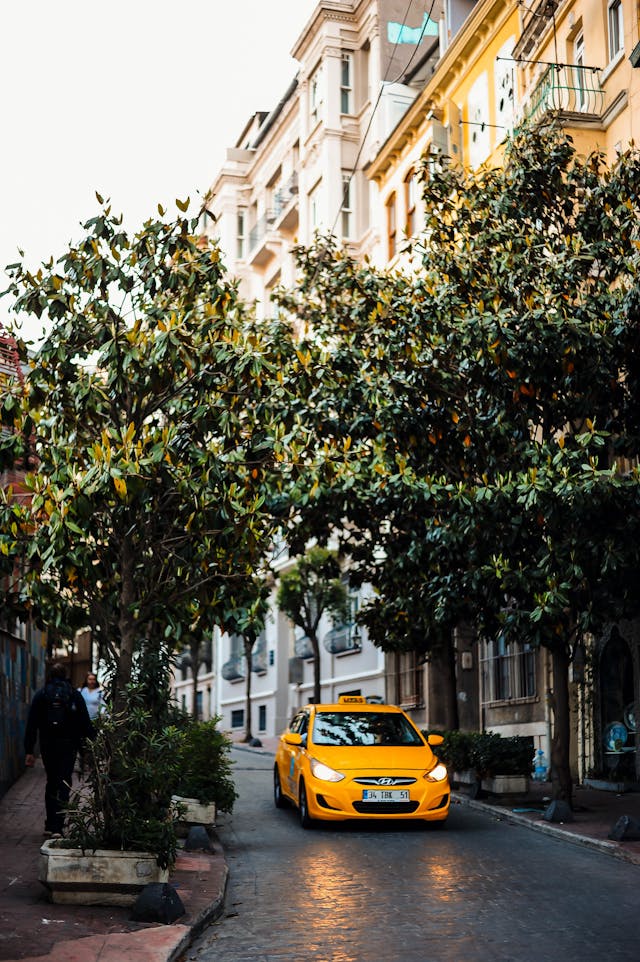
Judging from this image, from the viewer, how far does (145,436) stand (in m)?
11.2

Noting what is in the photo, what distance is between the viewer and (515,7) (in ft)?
94.8

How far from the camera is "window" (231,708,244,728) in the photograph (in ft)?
174

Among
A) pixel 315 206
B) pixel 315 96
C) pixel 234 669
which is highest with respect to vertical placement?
pixel 315 96

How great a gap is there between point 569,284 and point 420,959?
1095 centimetres

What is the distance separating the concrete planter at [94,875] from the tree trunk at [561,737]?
28.9ft

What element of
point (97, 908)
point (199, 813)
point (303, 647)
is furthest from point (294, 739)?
point (303, 647)

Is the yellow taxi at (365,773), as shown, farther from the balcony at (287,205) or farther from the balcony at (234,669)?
the balcony at (234,669)

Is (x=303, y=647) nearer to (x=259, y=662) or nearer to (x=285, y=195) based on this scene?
(x=259, y=662)

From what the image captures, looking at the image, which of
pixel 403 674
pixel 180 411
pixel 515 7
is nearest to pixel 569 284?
pixel 180 411

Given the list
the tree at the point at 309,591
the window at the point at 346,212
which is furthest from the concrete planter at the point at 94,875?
the window at the point at 346,212

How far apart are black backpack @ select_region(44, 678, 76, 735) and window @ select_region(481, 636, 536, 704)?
14728mm

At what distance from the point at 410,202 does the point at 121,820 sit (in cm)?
2700

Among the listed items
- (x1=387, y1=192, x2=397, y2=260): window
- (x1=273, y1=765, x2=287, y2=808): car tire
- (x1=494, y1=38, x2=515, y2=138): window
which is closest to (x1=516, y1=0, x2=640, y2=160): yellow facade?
(x1=494, y1=38, x2=515, y2=138): window

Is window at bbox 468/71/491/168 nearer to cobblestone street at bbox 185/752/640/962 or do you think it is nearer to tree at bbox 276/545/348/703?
tree at bbox 276/545/348/703
